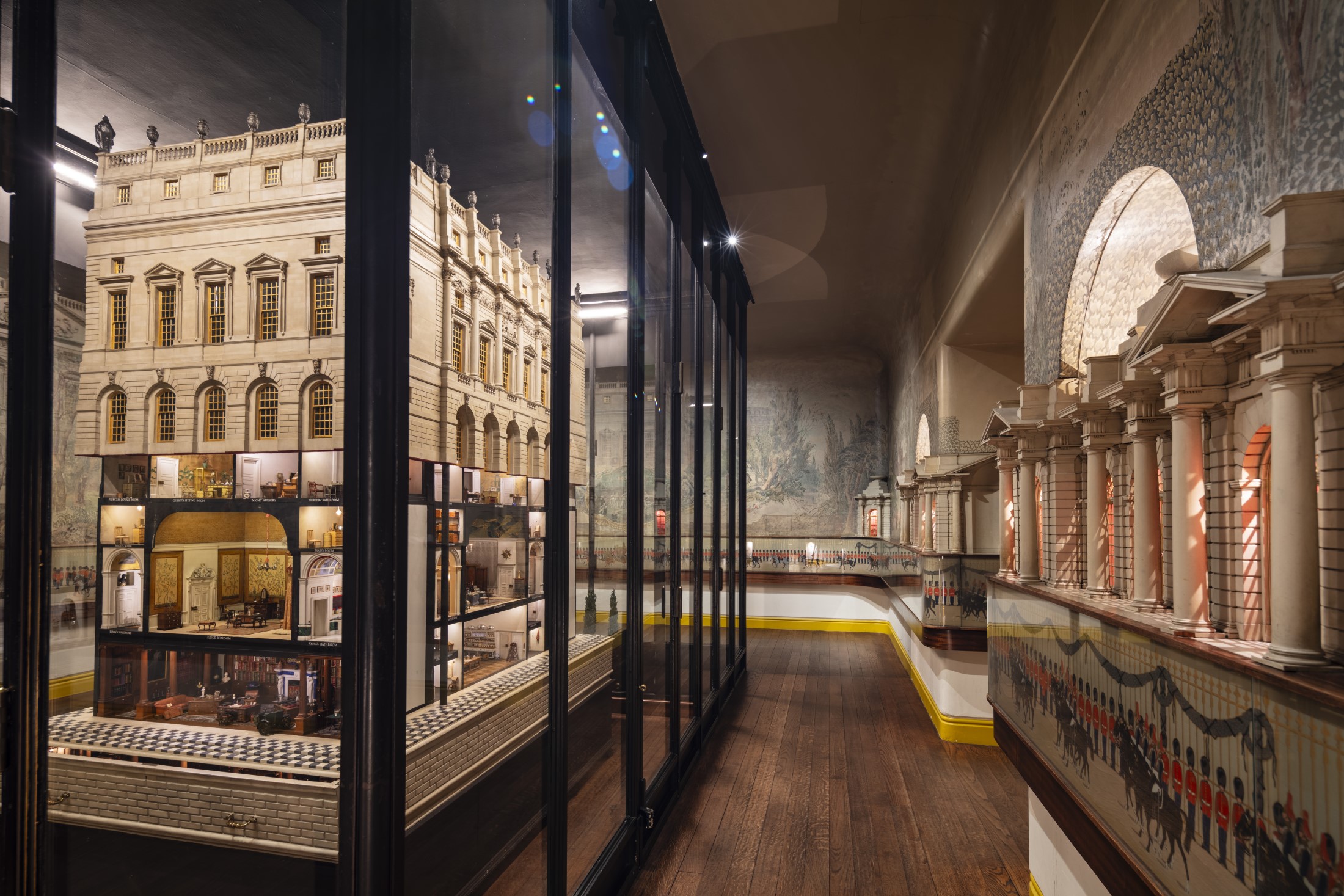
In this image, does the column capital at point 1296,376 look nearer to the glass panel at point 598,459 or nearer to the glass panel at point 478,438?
the glass panel at point 478,438

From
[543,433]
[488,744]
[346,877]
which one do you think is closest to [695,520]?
[543,433]

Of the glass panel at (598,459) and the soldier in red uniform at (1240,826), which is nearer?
the soldier in red uniform at (1240,826)

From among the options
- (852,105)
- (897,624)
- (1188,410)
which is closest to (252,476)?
(1188,410)

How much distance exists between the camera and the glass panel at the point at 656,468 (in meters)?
3.73

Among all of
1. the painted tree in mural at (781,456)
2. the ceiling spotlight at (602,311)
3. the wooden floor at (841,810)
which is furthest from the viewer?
the painted tree in mural at (781,456)

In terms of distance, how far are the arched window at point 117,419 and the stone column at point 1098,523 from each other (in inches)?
107

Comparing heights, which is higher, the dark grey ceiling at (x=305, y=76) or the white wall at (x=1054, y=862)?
the dark grey ceiling at (x=305, y=76)

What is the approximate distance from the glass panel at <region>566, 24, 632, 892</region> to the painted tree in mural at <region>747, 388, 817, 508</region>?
1006cm

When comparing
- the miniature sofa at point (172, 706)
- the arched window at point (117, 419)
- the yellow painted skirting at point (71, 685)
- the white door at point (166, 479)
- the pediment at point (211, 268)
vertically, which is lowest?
the miniature sofa at point (172, 706)

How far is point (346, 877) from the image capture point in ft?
4.48

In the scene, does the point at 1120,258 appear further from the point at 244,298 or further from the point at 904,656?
the point at 904,656

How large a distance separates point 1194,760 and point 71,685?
2082mm

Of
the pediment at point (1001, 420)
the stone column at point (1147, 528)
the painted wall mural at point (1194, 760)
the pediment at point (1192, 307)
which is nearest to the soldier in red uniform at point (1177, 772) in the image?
the painted wall mural at point (1194, 760)

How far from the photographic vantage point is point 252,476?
1246 millimetres
